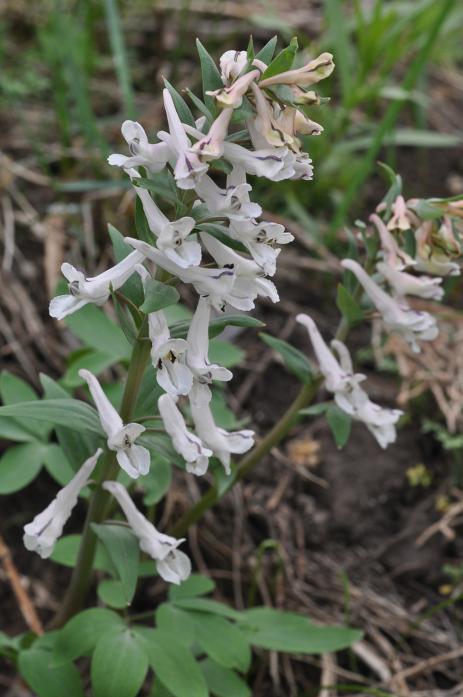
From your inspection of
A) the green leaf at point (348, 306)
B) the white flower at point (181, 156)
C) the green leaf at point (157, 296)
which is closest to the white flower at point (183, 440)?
the green leaf at point (157, 296)

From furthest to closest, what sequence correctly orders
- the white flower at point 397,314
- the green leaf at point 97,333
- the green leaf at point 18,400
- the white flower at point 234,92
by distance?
1. the green leaf at point 97,333
2. the green leaf at point 18,400
3. the white flower at point 397,314
4. the white flower at point 234,92

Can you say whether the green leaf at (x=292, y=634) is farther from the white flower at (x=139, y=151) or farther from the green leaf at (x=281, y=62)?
the green leaf at (x=281, y=62)

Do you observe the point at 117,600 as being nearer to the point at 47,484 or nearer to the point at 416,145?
the point at 47,484

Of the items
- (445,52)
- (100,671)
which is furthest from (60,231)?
(445,52)

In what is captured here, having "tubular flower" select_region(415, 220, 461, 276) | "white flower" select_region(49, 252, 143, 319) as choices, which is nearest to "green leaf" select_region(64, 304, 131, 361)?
"white flower" select_region(49, 252, 143, 319)

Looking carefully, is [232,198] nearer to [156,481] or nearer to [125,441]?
[125,441]

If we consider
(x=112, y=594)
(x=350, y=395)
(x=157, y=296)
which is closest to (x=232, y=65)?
(x=157, y=296)
